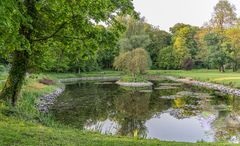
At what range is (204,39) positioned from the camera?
8475cm

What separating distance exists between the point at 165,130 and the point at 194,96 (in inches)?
720

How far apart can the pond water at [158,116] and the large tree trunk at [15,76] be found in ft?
17.6

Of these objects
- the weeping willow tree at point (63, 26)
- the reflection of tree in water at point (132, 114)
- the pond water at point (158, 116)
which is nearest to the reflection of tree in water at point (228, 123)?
the pond water at point (158, 116)

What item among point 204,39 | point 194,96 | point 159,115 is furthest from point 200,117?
point 204,39

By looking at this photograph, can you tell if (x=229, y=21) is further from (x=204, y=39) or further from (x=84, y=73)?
(x=84, y=73)

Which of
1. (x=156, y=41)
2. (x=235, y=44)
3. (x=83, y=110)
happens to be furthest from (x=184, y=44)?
(x=83, y=110)

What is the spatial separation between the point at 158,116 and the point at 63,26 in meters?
15.7

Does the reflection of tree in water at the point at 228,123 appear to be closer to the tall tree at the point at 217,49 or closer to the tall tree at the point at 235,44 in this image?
the tall tree at the point at 235,44

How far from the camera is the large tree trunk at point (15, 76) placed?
16.8 meters

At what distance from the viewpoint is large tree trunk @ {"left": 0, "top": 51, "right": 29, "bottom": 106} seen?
16.8 m

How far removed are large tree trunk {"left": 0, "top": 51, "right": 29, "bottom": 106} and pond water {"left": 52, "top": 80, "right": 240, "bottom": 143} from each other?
212 inches

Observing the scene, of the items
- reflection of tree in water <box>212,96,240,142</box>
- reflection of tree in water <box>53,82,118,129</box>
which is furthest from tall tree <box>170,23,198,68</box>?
reflection of tree in water <box>212,96,240,142</box>

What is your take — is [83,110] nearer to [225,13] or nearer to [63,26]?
[63,26]

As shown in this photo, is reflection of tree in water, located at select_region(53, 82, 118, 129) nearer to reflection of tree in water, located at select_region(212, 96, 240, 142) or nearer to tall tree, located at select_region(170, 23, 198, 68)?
reflection of tree in water, located at select_region(212, 96, 240, 142)
